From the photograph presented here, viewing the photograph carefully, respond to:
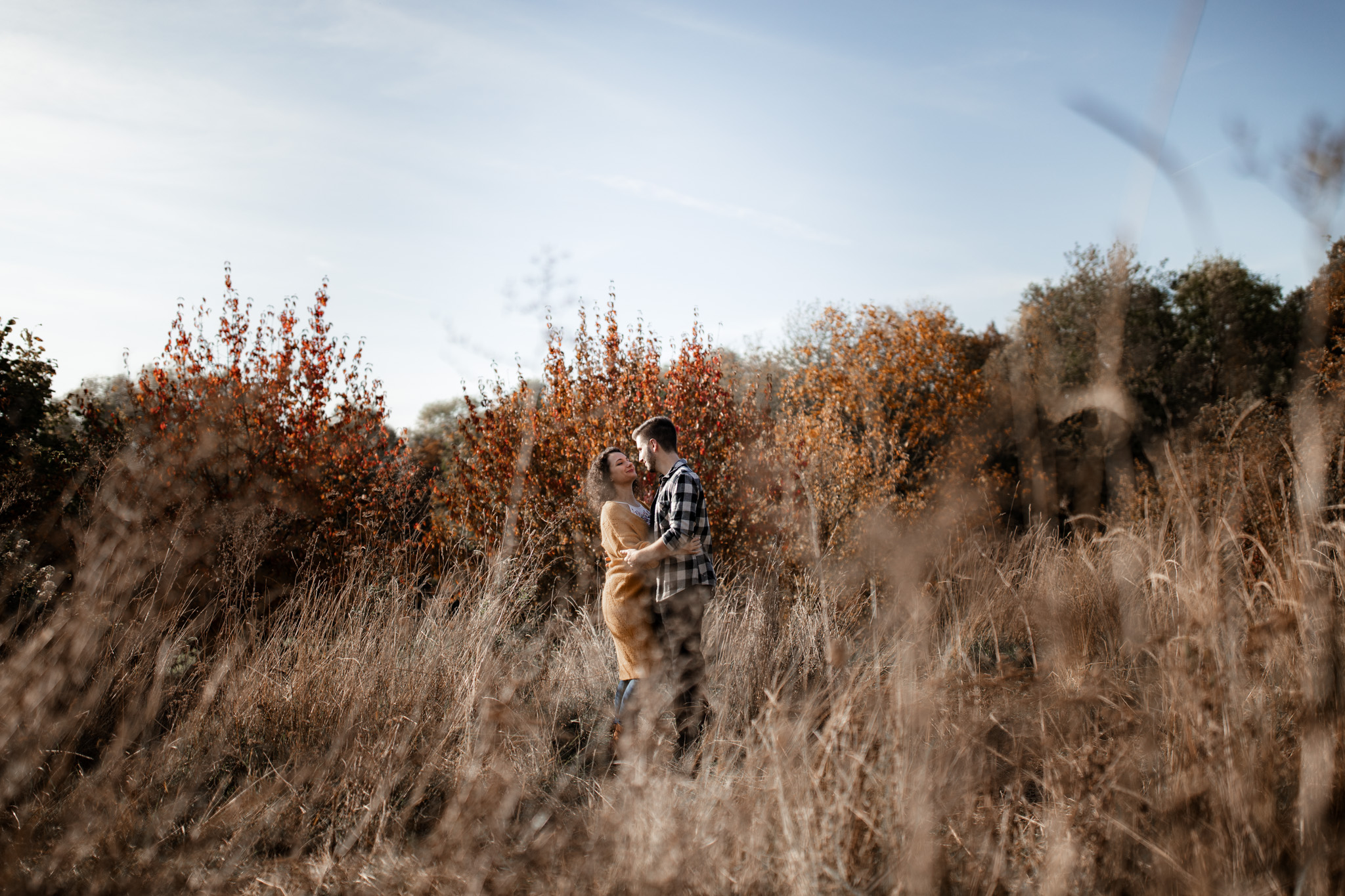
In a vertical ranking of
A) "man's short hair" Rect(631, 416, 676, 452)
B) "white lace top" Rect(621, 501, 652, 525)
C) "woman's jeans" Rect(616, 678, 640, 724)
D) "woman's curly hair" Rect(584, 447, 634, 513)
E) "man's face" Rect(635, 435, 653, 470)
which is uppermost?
"man's short hair" Rect(631, 416, 676, 452)

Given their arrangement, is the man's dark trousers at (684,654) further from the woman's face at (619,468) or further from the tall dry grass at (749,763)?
the woman's face at (619,468)

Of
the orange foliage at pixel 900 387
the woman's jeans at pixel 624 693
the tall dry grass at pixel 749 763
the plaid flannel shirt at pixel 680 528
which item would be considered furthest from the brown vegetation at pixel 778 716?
the orange foliage at pixel 900 387

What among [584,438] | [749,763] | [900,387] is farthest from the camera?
[900,387]

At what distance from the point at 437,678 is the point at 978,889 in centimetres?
238

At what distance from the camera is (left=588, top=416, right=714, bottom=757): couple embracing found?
11.4 ft

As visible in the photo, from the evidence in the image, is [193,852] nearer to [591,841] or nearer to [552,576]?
[591,841]

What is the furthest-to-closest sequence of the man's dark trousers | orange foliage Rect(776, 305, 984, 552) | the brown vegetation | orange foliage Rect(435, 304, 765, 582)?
orange foliage Rect(776, 305, 984, 552), orange foliage Rect(435, 304, 765, 582), the man's dark trousers, the brown vegetation

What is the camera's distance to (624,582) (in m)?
3.68

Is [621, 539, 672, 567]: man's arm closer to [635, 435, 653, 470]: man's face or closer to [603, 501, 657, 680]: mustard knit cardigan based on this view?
[603, 501, 657, 680]: mustard knit cardigan

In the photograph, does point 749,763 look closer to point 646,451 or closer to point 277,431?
point 646,451

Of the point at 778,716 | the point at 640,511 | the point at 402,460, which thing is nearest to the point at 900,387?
the point at 402,460

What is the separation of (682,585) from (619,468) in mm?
701

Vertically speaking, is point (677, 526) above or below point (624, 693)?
above

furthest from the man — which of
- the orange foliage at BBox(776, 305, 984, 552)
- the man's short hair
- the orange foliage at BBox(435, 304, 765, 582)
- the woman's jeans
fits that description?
the orange foliage at BBox(776, 305, 984, 552)
